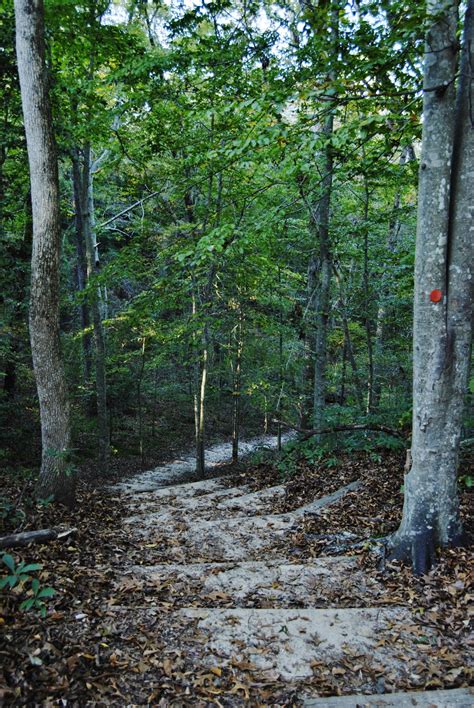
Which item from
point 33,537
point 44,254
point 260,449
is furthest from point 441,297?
point 260,449

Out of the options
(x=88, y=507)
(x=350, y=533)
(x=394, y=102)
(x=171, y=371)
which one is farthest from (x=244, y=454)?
(x=394, y=102)

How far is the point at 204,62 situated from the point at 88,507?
810cm

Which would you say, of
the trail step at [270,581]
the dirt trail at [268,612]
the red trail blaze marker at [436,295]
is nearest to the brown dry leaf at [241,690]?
the dirt trail at [268,612]

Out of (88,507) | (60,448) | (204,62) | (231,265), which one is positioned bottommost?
(88,507)

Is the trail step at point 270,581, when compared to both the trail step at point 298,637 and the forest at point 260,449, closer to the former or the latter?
the forest at point 260,449

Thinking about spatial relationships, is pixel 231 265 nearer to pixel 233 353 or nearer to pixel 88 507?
pixel 233 353

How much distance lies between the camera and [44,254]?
604cm

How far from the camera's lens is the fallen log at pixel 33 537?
4078 mm

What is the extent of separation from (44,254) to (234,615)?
5.23m

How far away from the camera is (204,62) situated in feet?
25.2

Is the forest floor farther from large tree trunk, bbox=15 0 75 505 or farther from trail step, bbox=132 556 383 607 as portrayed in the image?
large tree trunk, bbox=15 0 75 505

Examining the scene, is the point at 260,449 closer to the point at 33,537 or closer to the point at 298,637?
the point at 33,537

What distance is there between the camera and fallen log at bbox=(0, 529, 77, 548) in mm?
4078

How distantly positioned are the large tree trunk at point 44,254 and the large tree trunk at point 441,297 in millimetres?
4890
